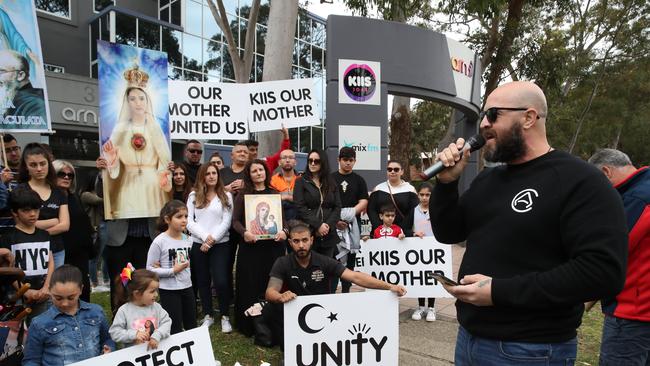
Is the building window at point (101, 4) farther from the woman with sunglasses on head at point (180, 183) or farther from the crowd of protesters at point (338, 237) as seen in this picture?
the woman with sunglasses on head at point (180, 183)

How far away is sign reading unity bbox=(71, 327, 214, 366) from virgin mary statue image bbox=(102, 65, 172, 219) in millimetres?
1885

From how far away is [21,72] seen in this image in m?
4.15

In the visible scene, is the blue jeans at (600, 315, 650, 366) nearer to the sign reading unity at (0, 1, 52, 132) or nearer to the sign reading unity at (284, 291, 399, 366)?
the sign reading unity at (284, 291, 399, 366)

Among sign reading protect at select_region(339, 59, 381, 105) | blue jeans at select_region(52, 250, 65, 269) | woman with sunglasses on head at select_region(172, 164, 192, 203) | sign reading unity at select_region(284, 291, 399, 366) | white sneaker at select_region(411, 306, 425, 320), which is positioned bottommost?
white sneaker at select_region(411, 306, 425, 320)

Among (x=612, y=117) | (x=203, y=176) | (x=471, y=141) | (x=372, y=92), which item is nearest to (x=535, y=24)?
(x=612, y=117)

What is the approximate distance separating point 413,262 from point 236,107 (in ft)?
10.1

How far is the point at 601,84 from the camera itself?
2414 cm

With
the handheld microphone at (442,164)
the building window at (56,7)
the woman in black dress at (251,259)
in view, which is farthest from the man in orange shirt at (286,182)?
the building window at (56,7)

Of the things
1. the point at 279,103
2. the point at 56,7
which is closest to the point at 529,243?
the point at 279,103

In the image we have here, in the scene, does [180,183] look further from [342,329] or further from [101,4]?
[101,4]

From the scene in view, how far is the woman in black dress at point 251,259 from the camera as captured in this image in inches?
182

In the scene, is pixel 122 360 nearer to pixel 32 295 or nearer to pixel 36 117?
pixel 32 295

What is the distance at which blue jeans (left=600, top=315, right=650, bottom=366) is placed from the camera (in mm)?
2463

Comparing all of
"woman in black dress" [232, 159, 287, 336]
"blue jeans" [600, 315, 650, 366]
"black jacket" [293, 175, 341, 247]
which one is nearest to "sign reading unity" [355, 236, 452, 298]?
A: "black jacket" [293, 175, 341, 247]
